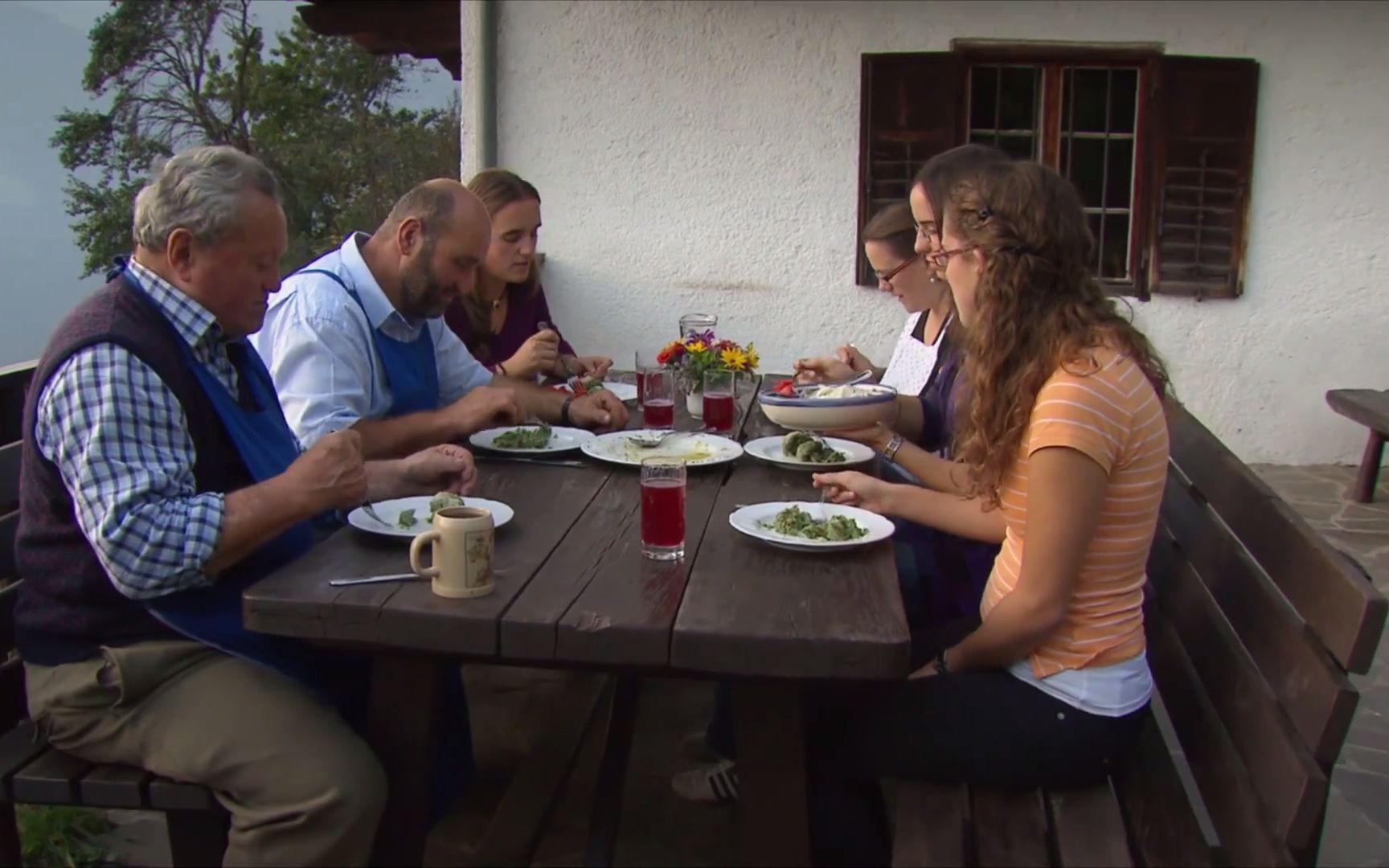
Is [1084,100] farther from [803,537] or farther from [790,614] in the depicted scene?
[790,614]

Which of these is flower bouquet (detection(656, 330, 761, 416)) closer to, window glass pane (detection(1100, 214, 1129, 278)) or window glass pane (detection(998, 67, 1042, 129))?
window glass pane (detection(998, 67, 1042, 129))

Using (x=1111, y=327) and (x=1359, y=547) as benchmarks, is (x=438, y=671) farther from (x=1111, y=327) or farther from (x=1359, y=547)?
(x=1359, y=547)

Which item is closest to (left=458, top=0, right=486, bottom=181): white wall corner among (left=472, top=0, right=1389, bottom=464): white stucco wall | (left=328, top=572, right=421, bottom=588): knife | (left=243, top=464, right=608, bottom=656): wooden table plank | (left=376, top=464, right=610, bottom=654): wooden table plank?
(left=472, top=0, right=1389, bottom=464): white stucco wall

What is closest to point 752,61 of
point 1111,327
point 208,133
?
point 1111,327

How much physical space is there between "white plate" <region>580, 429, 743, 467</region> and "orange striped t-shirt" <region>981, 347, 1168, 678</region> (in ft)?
2.83

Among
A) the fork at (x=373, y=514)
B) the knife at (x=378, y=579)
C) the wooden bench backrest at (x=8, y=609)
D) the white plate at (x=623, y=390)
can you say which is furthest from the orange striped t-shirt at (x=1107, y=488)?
the white plate at (x=623, y=390)

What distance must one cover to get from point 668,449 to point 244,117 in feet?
33.1

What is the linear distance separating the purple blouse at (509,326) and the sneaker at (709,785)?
56.5 inches

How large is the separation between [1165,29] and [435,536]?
5.61 metres

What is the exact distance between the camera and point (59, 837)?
2424 mm

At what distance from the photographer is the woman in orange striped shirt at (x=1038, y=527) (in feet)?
5.75

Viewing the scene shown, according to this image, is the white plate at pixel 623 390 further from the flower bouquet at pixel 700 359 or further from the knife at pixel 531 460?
the knife at pixel 531 460

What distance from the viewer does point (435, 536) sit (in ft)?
5.69

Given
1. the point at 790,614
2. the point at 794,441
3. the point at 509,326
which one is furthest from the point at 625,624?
the point at 509,326
